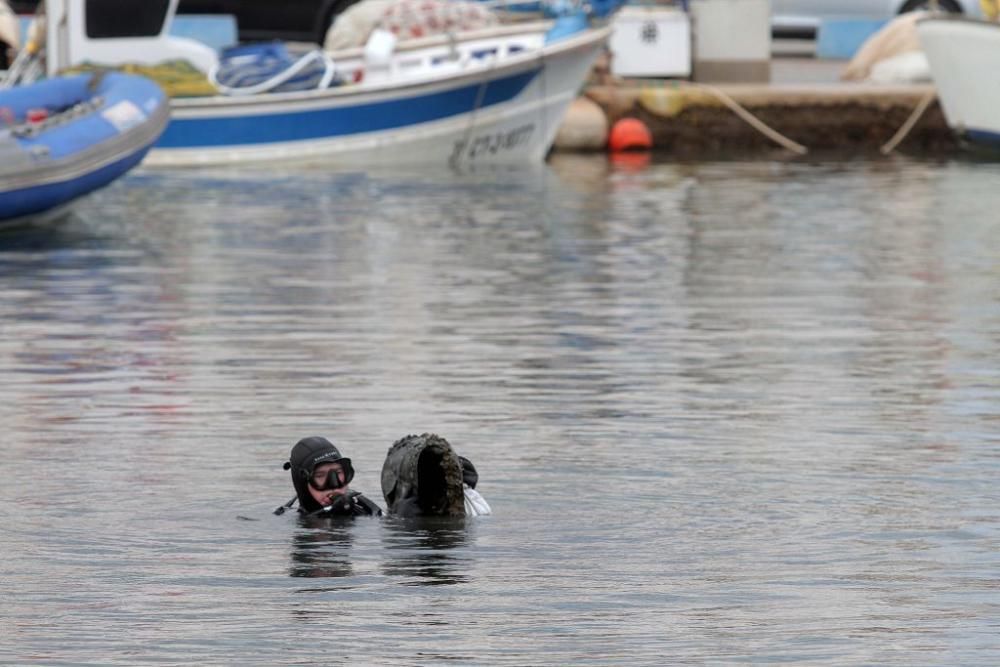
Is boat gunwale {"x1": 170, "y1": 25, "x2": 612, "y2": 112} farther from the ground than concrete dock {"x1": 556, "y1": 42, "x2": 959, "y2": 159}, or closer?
farther from the ground

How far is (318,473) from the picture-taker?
33.3 feet

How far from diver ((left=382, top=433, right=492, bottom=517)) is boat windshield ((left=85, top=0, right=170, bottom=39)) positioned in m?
19.9

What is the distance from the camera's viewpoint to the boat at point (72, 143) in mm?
22375

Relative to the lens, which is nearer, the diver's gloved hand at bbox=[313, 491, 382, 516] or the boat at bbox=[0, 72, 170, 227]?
the diver's gloved hand at bbox=[313, 491, 382, 516]

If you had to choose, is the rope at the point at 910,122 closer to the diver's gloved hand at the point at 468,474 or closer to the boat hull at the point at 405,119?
the boat hull at the point at 405,119

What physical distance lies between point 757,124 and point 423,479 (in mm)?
23162

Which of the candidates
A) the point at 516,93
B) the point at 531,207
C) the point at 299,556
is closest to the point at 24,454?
the point at 299,556

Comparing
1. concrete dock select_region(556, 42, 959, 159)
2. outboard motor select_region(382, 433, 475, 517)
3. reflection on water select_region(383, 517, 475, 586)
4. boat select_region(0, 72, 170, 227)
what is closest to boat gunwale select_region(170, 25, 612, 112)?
concrete dock select_region(556, 42, 959, 159)

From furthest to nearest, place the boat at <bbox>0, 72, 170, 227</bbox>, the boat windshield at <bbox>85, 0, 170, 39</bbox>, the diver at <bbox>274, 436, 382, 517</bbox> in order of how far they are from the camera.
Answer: the boat windshield at <bbox>85, 0, 170, 39</bbox> → the boat at <bbox>0, 72, 170, 227</bbox> → the diver at <bbox>274, 436, 382, 517</bbox>

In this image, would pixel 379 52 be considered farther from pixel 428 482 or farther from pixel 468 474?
pixel 428 482

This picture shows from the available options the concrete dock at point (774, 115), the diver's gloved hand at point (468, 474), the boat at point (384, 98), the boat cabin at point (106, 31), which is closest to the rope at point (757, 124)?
the concrete dock at point (774, 115)

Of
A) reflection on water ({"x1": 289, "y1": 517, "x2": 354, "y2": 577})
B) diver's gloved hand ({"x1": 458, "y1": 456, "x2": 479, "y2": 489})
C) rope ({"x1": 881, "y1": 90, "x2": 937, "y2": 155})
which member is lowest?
rope ({"x1": 881, "y1": 90, "x2": 937, "y2": 155})

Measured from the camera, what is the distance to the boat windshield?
96.3ft

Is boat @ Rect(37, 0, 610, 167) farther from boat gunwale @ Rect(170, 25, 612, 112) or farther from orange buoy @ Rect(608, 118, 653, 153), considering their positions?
orange buoy @ Rect(608, 118, 653, 153)
